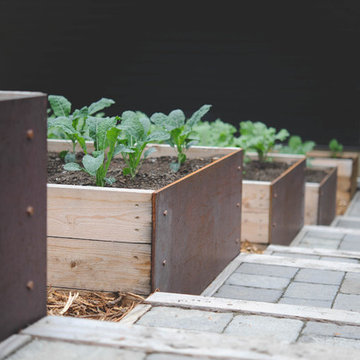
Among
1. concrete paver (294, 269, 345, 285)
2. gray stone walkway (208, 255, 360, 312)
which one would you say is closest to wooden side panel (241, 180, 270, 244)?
gray stone walkway (208, 255, 360, 312)

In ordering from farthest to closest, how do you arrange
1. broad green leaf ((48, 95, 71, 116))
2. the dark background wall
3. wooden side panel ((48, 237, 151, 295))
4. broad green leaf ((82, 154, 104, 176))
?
the dark background wall → broad green leaf ((48, 95, 71, 116)) → broad green leaf ((82, 154, 104, 176)) → wooden side panel ((48, 237, 151, 295))

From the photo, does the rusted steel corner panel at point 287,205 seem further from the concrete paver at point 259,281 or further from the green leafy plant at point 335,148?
the green leafy plant at point 335,148

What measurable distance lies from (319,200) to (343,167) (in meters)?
1.54

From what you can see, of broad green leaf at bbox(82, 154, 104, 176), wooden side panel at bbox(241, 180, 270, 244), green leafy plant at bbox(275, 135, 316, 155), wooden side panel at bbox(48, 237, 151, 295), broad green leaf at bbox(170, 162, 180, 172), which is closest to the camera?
wooden side panel at bbox(48, 237, 151, 295)

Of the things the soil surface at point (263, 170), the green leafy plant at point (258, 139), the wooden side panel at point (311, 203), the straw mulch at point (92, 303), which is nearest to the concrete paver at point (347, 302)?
the straw mulch at point (92, 303)

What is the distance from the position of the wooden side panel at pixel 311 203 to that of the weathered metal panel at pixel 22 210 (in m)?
4.39

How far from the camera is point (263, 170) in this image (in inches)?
199

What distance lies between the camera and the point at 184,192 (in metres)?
2.69

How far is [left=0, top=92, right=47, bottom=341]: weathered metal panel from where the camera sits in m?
1.47

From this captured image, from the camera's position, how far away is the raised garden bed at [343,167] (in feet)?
23.6

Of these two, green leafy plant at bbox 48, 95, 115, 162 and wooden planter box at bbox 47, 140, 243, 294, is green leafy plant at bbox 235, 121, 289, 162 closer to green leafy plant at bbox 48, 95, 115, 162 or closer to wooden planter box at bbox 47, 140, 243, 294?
green leafy plant at bbox 48, 95, 115, 162

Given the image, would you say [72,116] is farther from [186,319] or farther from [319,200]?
[319,200]

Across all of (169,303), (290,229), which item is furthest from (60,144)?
(290,229)

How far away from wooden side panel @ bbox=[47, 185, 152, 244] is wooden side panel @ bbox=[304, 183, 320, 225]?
3.67 m
